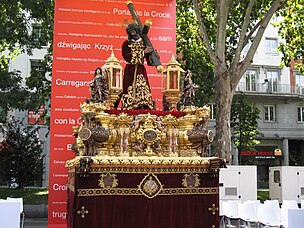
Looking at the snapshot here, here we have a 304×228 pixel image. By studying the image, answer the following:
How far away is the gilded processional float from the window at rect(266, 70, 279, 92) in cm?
2359

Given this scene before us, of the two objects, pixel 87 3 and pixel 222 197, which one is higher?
pixel 87 3

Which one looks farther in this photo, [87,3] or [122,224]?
[87,3]

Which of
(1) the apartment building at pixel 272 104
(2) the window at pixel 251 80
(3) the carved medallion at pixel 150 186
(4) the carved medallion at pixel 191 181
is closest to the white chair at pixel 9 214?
(3) the carved medallion at pixel 150 186

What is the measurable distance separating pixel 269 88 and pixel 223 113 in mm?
17797

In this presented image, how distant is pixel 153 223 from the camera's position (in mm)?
6438

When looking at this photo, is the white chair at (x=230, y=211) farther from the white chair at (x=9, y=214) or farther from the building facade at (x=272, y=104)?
the building facade at (x=272, y=104)

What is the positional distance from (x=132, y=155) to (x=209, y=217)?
1543 mm

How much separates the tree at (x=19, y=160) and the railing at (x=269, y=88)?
607 inches

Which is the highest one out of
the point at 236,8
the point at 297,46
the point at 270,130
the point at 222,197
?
the point at 236,8

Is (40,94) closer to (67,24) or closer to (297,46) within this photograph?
(67,24)

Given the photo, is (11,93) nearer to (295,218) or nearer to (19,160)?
(19,160)

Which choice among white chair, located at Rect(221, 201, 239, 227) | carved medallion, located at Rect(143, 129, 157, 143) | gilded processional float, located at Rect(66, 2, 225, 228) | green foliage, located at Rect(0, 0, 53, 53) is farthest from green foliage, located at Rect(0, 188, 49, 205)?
carved medallion, located at Rect(143, 129, 157, 143)

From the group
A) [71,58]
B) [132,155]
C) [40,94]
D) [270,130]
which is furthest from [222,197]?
[270,130]

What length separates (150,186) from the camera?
21.5 ft
